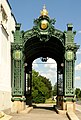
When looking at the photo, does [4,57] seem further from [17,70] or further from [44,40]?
[44,40]

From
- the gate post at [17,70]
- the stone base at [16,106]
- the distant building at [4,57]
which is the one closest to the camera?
the distant building at [4,57]

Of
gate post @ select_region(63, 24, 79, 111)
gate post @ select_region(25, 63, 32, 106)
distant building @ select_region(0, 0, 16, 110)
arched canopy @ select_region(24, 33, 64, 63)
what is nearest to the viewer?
distant building @ select_region(0, 0, 16, 110)

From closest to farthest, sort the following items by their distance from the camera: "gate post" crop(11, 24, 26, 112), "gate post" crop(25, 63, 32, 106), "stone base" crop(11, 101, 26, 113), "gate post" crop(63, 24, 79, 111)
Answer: "stone base" crop(11, 101, 26, 113) → "gate post" crop(11, 24, 26, 112) → "gate post" crop(63, 24, 79, 111) → "gate post" crop(25, 63, 32, 106)

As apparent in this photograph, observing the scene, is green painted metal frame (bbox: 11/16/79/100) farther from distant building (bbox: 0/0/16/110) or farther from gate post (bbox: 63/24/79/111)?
distant building (bbox: 0/0/16/110)

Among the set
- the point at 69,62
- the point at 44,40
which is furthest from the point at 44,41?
the point at 69,62

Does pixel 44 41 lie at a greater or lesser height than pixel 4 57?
greater

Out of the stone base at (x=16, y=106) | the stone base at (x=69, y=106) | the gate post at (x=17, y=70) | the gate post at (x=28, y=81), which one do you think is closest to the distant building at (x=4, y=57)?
the gate post at (x=17, y=70)

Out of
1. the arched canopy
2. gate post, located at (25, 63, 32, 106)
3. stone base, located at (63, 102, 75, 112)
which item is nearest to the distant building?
the arched canopy

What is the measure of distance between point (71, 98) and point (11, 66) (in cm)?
529

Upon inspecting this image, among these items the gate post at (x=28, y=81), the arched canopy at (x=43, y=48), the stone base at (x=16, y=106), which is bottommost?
the stone base at (x=16, y=106)

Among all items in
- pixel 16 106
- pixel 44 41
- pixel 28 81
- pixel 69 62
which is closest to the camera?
pixel 16 106

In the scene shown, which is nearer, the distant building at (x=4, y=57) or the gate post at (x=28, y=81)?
the distant building at (x=4, y=57)

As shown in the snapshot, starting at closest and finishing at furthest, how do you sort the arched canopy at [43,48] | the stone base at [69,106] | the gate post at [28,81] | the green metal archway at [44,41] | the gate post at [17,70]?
the stone base at [69,106] < the gate post at [17,70] < the green metal archway at [44,41] < the arched canopy at [43,48] < the gate post at [28,81]

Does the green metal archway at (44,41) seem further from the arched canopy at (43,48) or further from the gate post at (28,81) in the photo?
the gate post at (28,81)
